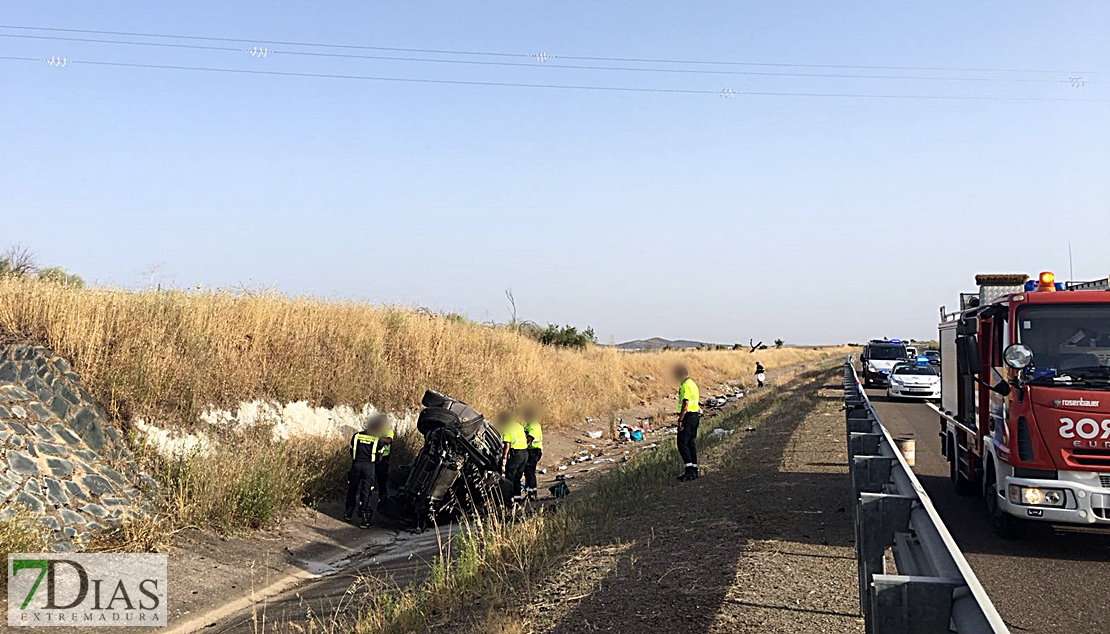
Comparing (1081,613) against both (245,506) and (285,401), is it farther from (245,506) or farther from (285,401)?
(285,401)

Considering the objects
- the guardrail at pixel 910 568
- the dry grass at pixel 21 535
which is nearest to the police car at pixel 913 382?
the guardrail at pixel 910 568

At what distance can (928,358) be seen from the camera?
3575cm

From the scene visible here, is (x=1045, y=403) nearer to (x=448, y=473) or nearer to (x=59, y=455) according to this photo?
(x=448, y=473)

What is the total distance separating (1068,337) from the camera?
8805 millimetres

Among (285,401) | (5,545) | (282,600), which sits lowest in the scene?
(282,600)

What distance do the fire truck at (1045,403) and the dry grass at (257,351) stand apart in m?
12.2

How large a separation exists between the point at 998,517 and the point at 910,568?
5359 mm

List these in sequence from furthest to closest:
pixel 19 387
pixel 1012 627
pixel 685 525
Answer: pixel 19 387 < pixel 685 525 < pixel 1012 627

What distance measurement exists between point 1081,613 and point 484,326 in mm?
25509

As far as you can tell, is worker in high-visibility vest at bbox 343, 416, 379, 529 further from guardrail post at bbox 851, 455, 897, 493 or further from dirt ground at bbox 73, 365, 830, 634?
guardrail post at bbox 851, 455, 897, 493

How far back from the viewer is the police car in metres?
31.0

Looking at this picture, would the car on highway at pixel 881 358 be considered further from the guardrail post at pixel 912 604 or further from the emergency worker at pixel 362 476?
the guardrail post at pixel 912 604

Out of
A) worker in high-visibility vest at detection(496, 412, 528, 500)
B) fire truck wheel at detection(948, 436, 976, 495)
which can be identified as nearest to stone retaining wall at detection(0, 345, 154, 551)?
worker in high-visibility vest at detection(496, 412, 528, 500)

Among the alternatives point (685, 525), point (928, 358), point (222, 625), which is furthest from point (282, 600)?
point (928, 358)
